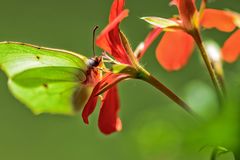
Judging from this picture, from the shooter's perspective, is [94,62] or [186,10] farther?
[94,62]

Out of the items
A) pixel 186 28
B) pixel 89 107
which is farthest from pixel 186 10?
pixel 89 107

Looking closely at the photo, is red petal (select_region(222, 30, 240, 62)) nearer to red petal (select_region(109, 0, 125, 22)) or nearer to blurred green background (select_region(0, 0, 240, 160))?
blurred green background (select_region(0, 0, 240, 160))

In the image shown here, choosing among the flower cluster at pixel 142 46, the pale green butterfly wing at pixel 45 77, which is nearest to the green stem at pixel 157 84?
the flower cluster at pixel 142 46

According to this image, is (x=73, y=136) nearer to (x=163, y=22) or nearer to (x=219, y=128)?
(x=163, y=22)

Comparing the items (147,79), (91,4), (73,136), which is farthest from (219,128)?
(91,4)

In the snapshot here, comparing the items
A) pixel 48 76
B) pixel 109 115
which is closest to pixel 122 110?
pixel 109 115

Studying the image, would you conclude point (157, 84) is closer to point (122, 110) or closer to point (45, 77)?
point (122, 110)

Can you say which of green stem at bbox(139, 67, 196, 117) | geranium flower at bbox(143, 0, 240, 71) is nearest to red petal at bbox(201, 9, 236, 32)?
geranium flower at bbox(143, 0, 240, 71)
